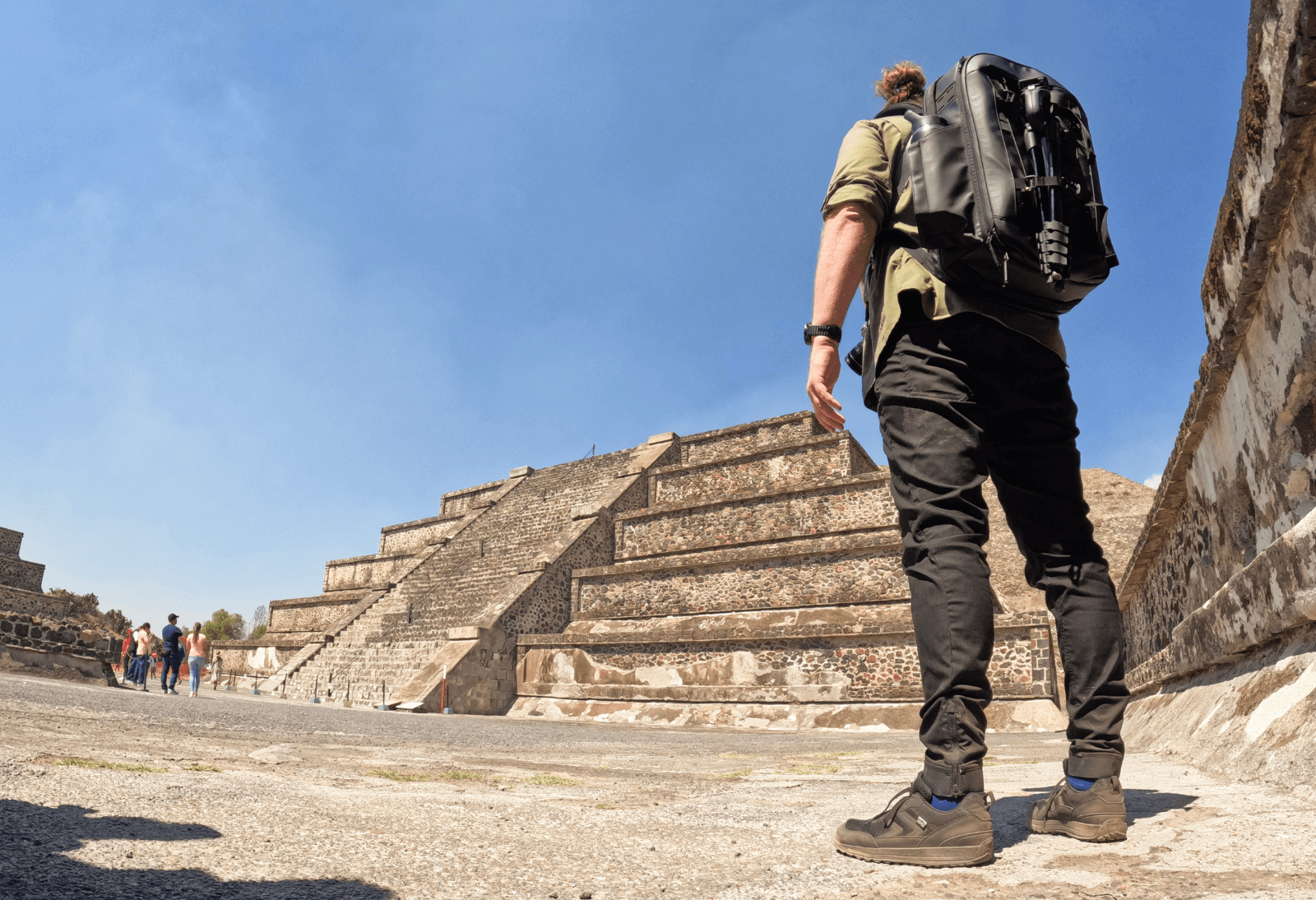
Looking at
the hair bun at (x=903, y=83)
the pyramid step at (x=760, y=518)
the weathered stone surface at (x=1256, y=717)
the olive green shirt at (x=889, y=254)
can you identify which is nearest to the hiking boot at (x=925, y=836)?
the weathered stone surface at (x=1256, y=717)

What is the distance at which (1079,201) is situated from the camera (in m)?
1.77

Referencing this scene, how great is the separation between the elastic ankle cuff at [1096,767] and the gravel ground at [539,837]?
105 millimetres

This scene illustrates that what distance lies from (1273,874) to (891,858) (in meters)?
0.56

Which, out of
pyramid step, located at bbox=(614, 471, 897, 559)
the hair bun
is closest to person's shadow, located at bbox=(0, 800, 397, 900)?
the hair bun

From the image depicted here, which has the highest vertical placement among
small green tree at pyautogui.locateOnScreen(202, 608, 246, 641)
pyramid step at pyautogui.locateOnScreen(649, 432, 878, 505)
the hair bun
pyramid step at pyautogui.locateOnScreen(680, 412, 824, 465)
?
pyramid step at pyautogui.locateOnScreen(680, 412, 824, 465)

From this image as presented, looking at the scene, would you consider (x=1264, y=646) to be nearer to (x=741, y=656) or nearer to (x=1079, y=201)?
(x=1079, y=201)

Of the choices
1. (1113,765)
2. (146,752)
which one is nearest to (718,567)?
(146,752)

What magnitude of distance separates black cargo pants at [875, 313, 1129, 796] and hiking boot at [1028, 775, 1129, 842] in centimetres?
6

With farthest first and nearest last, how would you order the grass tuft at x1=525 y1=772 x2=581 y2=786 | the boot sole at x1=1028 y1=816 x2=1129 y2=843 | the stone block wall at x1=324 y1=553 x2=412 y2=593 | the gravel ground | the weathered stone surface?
the stone block wall at x1=324 y1=553 x2=412 y2=593 < the grass tuft at x1=525 y1=772 x2=581 y2=786 < the weathered stone surface < the boot sole at x1=1028 y1=816 x2=1129 y2=843 < the gravel ground

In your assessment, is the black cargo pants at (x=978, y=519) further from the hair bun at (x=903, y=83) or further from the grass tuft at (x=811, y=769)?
the grass tuft at (x=811, y=769)

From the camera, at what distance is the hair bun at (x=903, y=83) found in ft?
7.54

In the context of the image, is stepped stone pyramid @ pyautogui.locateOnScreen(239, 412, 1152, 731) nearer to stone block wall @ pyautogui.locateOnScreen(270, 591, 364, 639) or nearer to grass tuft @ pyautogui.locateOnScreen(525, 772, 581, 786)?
stone block wall @ pyautogui.locateOnScreen(270, 591, 364, 639)

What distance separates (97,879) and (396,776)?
62.6 inches

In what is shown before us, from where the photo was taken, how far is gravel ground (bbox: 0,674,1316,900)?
115cm
